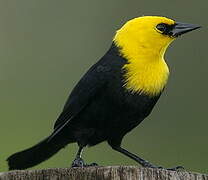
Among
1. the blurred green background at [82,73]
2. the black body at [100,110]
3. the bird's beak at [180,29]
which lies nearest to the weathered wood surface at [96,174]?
the black body at [100,110]

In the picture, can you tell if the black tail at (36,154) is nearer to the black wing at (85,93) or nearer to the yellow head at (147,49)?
the black wing at (85,93)

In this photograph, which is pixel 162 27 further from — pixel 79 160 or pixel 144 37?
pixel 79 160

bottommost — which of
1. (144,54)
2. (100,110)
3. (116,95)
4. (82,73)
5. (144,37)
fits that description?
(100,110)

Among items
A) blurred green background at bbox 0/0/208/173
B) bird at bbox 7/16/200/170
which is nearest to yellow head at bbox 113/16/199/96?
bird at bbox 7/16/200/170

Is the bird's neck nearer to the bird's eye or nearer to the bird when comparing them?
the bird

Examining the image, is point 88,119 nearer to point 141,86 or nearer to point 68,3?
point 141,86

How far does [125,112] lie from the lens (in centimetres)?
752

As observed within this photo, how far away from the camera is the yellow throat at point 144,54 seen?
24.6ft

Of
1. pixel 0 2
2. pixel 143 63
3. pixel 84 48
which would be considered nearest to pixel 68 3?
pixel 0 2

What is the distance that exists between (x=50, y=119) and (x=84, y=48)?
939mm

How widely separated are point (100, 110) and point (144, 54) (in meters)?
0.56

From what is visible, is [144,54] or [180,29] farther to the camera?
[180,29]

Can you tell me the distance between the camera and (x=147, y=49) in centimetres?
775

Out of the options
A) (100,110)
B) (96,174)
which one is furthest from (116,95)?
(96,174)
